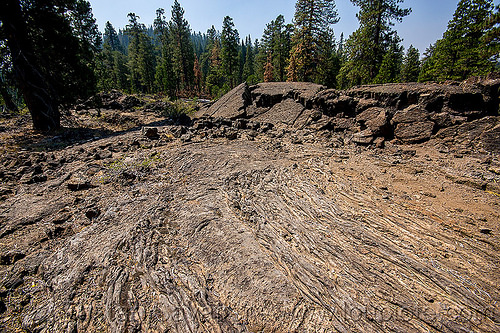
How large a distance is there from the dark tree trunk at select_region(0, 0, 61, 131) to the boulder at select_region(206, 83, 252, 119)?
339 inches

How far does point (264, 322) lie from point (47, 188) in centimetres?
646

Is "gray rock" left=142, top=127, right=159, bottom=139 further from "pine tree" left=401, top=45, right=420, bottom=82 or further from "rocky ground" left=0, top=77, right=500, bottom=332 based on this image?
"pine tree" left=401, top=45, right=420, bottom=82

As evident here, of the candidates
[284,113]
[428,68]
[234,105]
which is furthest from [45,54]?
[428,68]

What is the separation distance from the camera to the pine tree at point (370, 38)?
1675 centimetres

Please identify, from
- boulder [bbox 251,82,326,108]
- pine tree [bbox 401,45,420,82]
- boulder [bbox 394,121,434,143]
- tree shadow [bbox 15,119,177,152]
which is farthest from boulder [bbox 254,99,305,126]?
pine tree [bbox 401,45,420,82]

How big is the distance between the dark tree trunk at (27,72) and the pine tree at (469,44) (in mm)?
30879

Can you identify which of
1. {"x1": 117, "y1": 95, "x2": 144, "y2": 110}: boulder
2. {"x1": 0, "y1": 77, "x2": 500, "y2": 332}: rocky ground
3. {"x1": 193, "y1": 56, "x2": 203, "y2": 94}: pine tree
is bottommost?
{"x1": 0, "y1": 77, "x2": 500, "y2": 332}: rocky ground

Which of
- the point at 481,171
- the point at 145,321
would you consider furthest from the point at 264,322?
the point at 481,171

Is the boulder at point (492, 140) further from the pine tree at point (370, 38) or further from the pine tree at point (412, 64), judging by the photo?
the pine tree at point (412, 64)

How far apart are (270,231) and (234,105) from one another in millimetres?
11070

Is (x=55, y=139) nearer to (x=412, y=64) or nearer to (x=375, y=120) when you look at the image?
(x=375, y=120)

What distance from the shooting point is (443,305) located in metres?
2.61

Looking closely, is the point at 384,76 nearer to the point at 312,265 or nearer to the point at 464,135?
the point at 464,135

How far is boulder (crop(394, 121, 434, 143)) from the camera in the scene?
7.31 m
